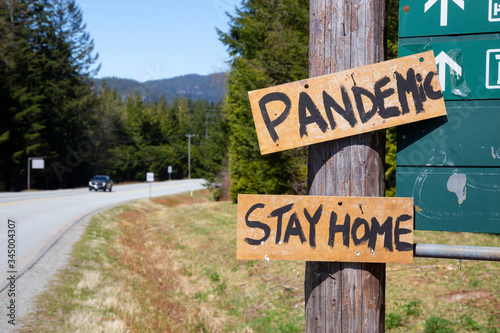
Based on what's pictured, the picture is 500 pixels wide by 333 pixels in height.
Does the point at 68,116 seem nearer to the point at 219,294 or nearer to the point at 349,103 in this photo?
the point at 219,294

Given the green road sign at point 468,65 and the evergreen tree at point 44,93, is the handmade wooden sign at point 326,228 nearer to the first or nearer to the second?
the green road sign at point 468,65

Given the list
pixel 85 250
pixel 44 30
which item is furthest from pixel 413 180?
pixel 44 30

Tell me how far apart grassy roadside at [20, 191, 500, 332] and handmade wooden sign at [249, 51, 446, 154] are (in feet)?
13.4

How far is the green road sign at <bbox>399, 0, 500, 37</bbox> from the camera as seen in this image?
80.2 inches

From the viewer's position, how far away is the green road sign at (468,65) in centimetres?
202

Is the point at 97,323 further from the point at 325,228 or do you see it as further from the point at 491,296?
the point at 491,296

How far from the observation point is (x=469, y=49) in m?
2.04

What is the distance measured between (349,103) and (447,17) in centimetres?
62

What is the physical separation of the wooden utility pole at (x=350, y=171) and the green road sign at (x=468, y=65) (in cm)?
28

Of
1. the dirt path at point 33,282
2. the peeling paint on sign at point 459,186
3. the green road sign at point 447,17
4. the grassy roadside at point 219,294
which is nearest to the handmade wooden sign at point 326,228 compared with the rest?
the peeling paint on sign at point 459,186

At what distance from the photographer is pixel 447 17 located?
2.08 meters

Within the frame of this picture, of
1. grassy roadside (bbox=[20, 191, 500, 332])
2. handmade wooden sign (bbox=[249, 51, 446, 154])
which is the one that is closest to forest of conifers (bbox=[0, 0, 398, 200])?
grassy roadside (bbox=[20, 191, 500, 332])

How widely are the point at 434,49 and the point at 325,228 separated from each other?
1.01 metres

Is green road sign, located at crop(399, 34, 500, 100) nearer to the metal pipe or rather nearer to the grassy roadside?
the metal pipe
